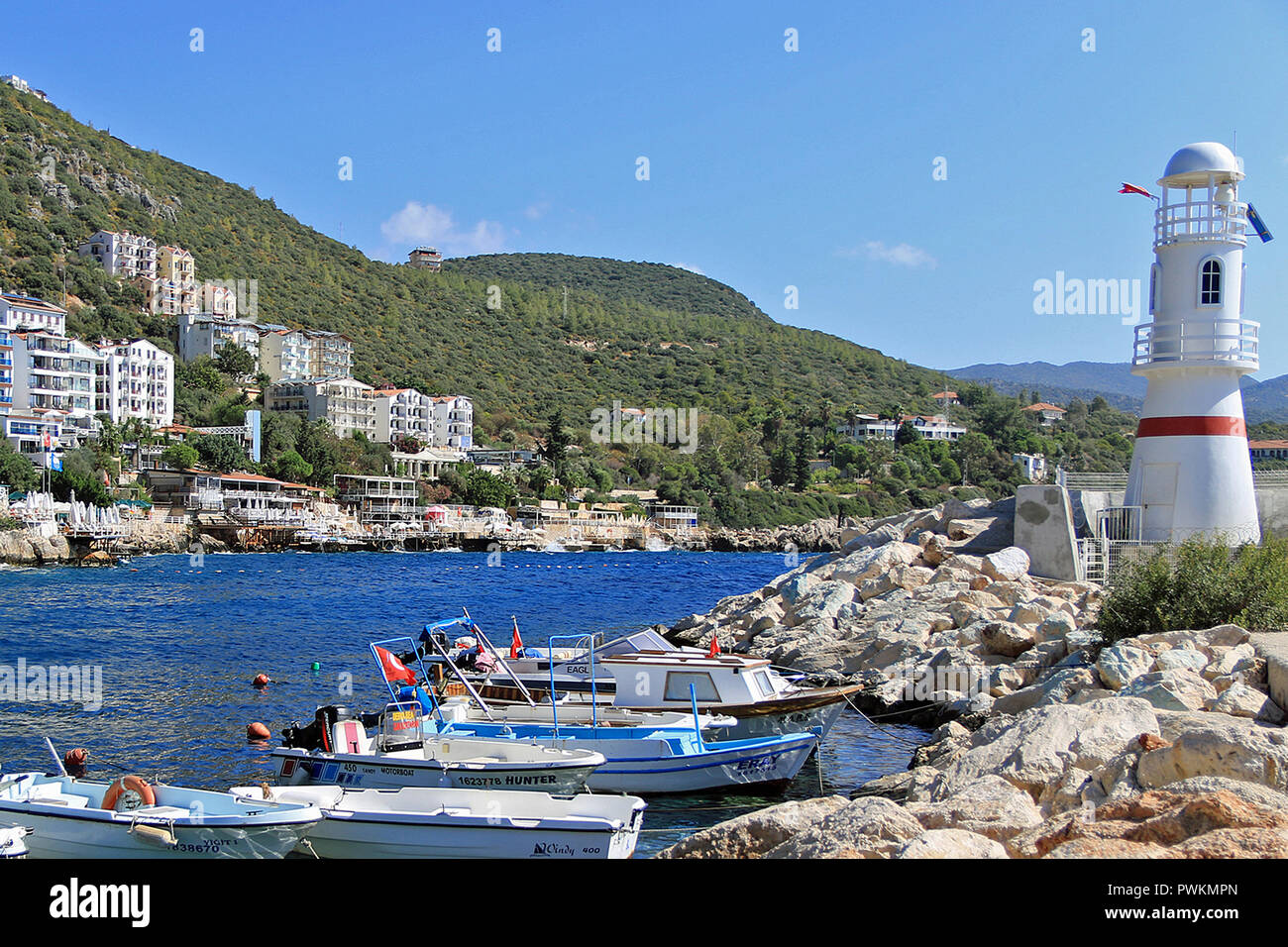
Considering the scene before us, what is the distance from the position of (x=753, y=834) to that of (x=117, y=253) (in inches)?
5159

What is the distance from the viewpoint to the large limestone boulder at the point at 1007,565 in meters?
24.5

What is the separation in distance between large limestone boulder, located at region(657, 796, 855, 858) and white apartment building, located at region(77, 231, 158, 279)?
129 meters

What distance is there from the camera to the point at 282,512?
87.3m

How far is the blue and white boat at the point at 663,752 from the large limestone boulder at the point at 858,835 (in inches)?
287

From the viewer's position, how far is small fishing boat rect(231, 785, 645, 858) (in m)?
11.1

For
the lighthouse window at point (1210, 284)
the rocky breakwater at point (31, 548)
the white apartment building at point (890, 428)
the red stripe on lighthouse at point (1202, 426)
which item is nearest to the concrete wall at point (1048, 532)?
the red stripe on lighthouse at point (1202, 426)

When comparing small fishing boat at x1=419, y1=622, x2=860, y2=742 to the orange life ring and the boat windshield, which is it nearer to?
the boat windshield

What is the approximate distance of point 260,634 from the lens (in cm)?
3353

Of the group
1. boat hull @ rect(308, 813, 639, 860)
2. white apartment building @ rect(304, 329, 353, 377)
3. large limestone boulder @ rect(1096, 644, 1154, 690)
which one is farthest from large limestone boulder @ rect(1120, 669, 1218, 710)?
white apartment building @ rect(304, 329, 353, 377)

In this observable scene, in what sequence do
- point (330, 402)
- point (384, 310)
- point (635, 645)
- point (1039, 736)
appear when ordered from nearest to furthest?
1. point (1039, 736)
2. point (635, 645)
3. point (330, 402)
4. point (384, 310)

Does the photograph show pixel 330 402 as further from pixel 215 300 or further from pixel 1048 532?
pixel 1048 532

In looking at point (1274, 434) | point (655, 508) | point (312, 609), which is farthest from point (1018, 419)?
point (312, 609)

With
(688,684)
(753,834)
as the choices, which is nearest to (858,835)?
(753,834)

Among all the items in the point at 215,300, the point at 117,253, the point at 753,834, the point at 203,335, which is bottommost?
the point at 753,834
